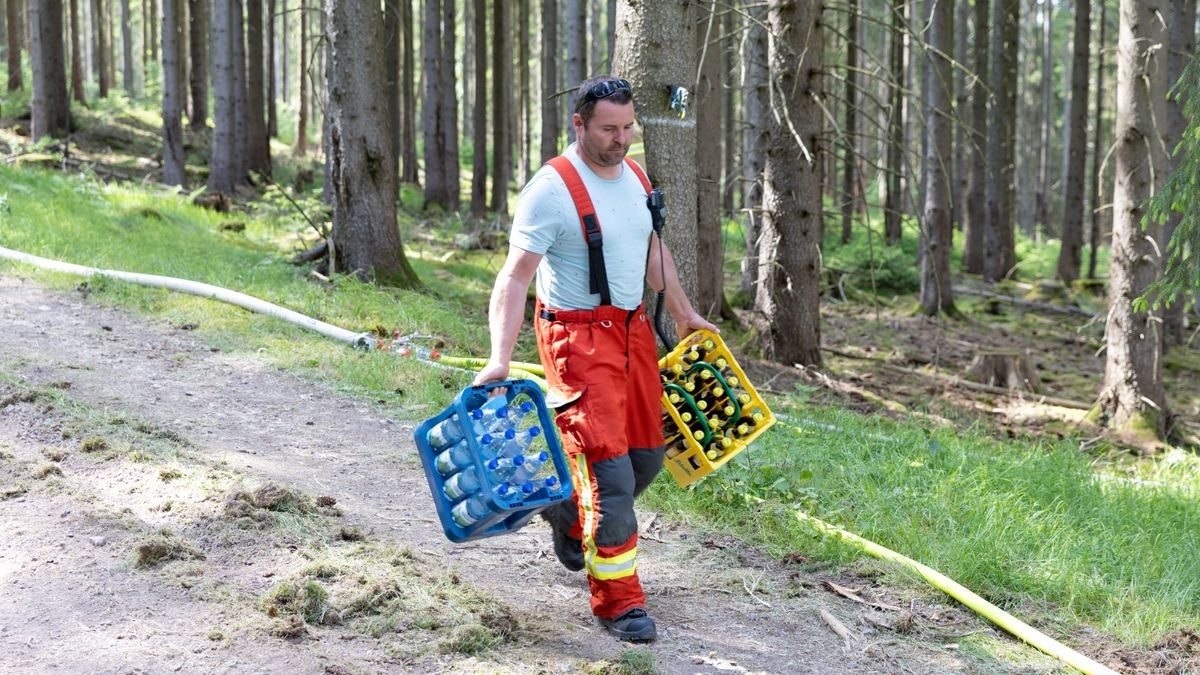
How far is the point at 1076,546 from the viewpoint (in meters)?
5.50

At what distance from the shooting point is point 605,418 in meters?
3.99

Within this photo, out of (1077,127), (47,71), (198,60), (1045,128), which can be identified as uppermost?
(198,60)

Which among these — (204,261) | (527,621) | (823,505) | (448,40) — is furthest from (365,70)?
(448,40)

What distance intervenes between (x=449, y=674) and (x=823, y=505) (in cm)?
275

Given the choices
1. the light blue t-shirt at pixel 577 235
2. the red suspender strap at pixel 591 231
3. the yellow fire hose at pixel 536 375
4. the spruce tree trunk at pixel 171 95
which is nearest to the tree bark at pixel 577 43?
the yellow fire hose at pixel 536 375

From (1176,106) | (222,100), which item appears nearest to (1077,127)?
(1176,106)

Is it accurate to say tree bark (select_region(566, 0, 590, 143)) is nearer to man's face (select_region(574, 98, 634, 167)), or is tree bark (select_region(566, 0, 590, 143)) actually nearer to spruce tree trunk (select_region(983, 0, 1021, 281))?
man's face (select_region(574, 98, 634, 167))

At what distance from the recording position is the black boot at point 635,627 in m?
4.10

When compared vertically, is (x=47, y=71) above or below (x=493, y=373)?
above

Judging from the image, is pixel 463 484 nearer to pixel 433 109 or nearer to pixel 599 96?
pixel 599 96

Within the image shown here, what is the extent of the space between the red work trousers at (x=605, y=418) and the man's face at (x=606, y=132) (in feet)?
1.92

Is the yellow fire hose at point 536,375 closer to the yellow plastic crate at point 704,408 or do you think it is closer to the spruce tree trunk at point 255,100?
the yellow plastic crate at point 704,408

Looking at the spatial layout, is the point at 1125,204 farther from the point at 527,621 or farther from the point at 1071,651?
the point at 527,621

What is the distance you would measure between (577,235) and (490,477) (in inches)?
38.3
